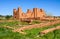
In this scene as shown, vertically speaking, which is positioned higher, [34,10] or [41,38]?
[34,10]

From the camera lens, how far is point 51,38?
39.3ft

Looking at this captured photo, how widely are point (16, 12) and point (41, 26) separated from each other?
26944mm

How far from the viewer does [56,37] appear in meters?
12.2

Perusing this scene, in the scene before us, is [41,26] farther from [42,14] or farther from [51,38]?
[42,14]

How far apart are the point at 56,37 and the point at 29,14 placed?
32942 mm

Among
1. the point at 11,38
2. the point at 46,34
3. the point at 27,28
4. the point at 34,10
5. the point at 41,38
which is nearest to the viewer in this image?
the point at 11,38

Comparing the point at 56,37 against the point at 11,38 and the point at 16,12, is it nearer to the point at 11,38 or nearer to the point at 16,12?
the point at 11,38

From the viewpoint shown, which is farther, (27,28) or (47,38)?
(27,28)

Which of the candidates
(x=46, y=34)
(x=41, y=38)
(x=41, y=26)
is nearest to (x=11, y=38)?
(x=41, y=38)

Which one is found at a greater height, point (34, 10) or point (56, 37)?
point (34, 10)

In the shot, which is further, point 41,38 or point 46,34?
point 46,34

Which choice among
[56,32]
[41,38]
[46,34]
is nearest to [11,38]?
[41,38]

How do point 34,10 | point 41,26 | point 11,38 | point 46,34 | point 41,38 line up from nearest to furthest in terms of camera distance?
point 11,38 → point 41,38 → point 46,34 → point 41,26 → point 34,10

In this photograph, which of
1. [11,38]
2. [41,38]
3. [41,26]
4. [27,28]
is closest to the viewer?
[11,38]
